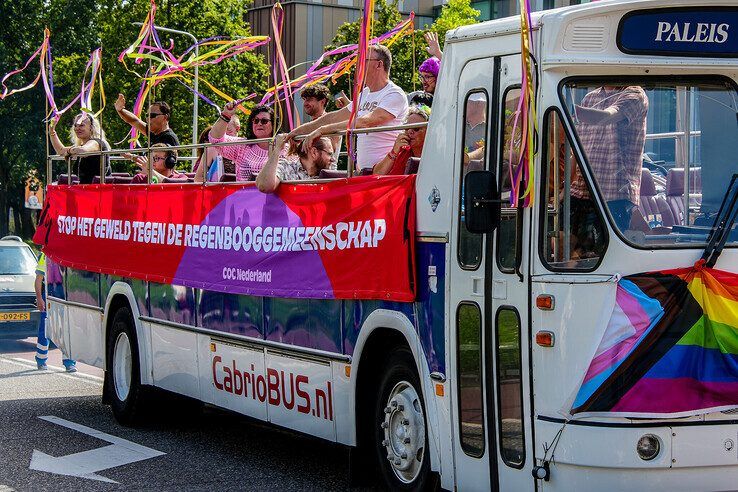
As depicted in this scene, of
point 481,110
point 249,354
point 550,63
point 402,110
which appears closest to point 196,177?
point 249,354

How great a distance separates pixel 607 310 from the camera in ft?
21.9

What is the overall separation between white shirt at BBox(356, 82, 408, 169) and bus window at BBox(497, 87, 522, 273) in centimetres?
201

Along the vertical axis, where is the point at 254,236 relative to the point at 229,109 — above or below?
below

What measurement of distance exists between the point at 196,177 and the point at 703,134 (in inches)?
234

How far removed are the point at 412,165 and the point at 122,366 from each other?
5.53 meters

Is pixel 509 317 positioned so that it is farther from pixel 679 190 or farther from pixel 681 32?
pixel 681 32

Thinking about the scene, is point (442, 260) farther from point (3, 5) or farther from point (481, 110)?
point (3, 5)

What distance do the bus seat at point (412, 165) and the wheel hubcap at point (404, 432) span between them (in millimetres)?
1324

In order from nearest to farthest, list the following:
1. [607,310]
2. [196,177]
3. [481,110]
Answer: [607,310] → [481,110] → [196,177]

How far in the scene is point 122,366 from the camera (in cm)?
1316

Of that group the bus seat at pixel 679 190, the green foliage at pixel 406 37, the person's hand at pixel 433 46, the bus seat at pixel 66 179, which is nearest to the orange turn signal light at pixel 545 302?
the bus seat at pixel 679 190

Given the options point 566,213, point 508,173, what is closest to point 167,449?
point 508,173

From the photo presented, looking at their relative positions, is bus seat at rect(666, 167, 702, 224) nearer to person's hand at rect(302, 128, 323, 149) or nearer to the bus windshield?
the bus windshield

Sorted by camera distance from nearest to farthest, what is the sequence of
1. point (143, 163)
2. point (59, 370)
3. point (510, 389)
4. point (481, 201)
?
point (481, 201) < point (510, 389) < point (143, 163) < point (59, 370)
